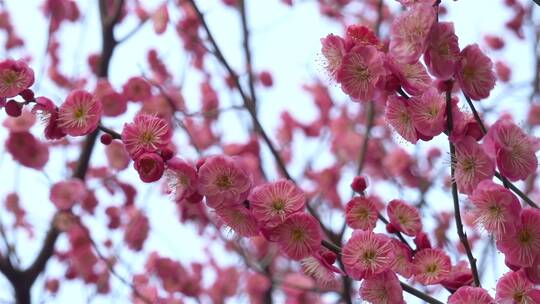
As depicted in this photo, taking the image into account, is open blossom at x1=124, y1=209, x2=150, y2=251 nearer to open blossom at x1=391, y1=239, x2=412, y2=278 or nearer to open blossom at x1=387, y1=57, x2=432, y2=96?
open blossom at x1=391, y1=239, x2=412, y2=278

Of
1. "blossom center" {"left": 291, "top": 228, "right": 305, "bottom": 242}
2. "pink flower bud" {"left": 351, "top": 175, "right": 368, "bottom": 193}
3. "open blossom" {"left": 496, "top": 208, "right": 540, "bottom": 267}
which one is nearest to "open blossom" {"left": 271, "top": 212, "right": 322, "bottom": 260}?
"blossom center" {"left": 291, "top": 228, "right": 305, "bottom": 242}

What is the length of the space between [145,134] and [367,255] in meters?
0.56

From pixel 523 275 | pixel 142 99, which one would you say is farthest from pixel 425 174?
pixel 523 275

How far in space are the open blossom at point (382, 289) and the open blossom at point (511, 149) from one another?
0.32m

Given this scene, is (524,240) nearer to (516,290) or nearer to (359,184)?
(516,290)

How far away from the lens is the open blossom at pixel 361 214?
5.90 ft

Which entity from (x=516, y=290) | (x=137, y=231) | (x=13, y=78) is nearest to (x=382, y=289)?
(x=516, y=290)

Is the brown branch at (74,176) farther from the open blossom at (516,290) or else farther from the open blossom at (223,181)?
the open blossom at (516,290)

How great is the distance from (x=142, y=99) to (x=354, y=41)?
2306 mm

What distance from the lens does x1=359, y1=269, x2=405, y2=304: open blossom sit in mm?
1621

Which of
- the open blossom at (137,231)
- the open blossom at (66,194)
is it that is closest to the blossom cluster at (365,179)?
the open blossom at (66,194)

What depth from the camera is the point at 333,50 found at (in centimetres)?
165

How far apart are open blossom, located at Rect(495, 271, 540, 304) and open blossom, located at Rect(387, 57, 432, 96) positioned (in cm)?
43

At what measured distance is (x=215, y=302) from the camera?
538 centimetres
